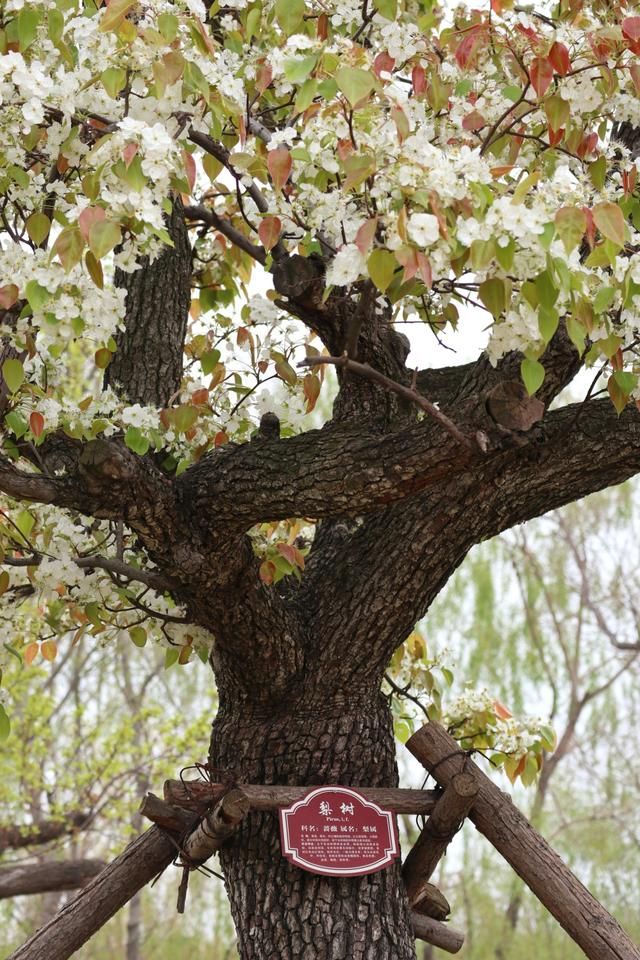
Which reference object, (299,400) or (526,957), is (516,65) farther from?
(526,957)

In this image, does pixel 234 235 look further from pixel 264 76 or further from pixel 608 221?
pixel 608 221

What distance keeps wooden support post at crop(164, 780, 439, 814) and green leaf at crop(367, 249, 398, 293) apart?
3.93 ft

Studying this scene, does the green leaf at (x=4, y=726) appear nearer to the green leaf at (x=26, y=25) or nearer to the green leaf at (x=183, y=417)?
the green leaf at (x=183, y=417)

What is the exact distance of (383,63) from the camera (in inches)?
70.3

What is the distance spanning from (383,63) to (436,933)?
212 centimetres

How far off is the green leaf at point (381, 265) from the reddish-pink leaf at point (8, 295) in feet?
1.68

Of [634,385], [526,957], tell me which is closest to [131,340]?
[634,385]

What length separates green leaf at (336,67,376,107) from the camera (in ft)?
4.52

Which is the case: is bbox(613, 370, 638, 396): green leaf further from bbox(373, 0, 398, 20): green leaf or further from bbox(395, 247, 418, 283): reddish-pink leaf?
bbox(373, 0, 398, 20): green leaf

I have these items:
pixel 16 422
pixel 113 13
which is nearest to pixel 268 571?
pixel 16 422

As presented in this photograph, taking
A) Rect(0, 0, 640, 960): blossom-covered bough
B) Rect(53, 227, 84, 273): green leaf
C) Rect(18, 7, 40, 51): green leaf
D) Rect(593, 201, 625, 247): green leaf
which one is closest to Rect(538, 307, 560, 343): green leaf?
Rect(0, 0, 640, 960): blossom-covered bough

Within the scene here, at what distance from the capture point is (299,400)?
2373 mm

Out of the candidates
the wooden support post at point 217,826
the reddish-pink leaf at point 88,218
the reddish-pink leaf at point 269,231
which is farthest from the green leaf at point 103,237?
the wooden support post at point 217,826

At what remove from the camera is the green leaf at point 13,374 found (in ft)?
5.59
